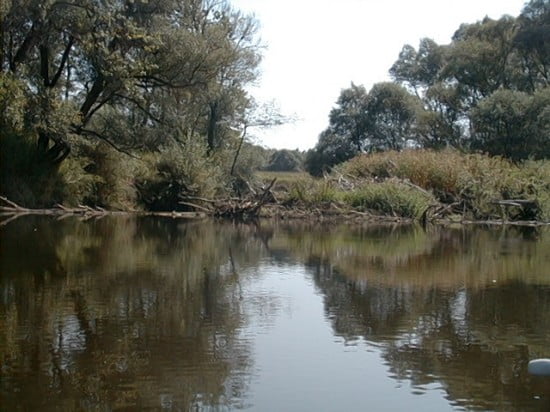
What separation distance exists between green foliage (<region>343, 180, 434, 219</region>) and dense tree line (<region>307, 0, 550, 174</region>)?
19136 mm

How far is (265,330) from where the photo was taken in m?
8.67

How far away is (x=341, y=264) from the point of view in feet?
51.5

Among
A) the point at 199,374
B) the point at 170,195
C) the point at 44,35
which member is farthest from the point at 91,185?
the point at 199,374

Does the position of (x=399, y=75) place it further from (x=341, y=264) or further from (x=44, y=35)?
(x=341, y=264)

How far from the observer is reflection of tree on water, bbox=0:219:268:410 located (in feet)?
19.5

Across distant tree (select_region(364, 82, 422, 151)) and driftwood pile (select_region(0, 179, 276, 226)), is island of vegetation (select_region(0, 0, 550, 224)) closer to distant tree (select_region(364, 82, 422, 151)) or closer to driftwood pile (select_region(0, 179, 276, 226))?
driftwood pile (select_region(0, 179, 276, 226))

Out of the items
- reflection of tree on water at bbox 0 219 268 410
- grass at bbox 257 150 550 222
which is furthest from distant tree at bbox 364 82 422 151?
reflection of tree on water at bbox 0 219 268 410

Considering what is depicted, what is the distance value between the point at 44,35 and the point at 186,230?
1284cm

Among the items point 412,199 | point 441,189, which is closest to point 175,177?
point 412,199

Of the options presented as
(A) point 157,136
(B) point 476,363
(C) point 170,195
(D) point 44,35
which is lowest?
(B) point 476,363

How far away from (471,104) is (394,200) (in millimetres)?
31221

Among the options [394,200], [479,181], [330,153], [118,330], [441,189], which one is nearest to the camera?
[118,330]

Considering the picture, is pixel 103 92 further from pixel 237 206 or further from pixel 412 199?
pixel 412 199

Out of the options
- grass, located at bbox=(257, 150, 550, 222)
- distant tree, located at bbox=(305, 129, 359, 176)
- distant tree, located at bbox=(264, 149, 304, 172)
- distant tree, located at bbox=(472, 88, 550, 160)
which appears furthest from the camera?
distant tree, located at bbox=(264, 149, 304, 172)
